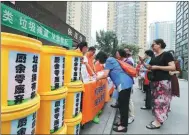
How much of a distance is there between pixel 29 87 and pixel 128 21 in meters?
50.0

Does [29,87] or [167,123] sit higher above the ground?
[29,87]

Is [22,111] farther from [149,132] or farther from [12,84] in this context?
[149,132]

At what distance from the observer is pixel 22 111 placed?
165cm

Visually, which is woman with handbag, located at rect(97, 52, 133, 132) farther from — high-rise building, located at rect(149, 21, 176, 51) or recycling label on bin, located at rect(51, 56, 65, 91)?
high-rise building, located at rect(149, 21, 176, 51)

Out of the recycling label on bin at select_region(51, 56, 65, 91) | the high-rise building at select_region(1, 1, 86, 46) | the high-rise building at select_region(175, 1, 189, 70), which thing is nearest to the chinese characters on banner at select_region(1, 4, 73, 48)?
the high-rise building at select_region(1, 1, 86, 46)

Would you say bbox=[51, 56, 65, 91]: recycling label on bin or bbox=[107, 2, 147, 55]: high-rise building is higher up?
bbox=[107, 2, 147, 55]: high-rise building

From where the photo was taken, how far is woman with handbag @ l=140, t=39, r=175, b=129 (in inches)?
177

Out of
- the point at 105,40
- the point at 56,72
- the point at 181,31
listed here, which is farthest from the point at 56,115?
the point at 181,31

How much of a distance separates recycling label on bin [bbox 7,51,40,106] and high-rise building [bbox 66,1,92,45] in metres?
58.9

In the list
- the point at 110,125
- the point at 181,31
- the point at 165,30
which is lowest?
the point at 110,125

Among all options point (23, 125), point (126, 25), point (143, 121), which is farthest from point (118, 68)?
point (126, 25)

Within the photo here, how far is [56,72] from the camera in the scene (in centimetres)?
230

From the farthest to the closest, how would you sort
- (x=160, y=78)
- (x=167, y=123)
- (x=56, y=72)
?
(x=167, y=123), (x=160, y=78), (x=56, y=72)

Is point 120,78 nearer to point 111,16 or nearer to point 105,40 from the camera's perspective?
point 105,40
